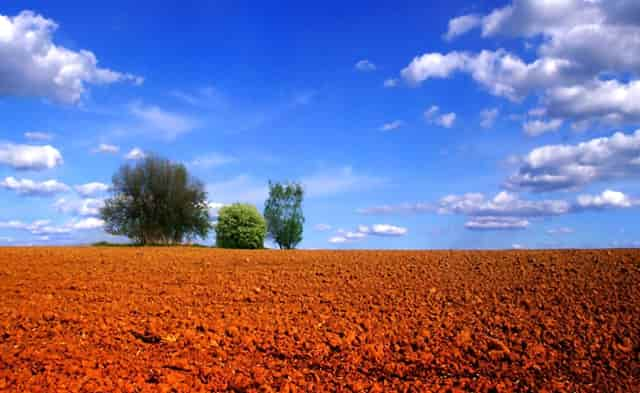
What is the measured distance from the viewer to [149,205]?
20828mm

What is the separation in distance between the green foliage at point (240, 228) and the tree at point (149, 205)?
8.50 feet

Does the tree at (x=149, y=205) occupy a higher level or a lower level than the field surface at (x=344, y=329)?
higher

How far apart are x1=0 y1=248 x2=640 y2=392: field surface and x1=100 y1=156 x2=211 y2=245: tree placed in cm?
1197

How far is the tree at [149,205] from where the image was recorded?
20.9 meters

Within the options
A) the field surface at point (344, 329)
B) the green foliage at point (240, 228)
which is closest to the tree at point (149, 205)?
the green foliage at point (240, 228)

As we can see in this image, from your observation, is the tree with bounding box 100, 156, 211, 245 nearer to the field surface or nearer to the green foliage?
the green foliage

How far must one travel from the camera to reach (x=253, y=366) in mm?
5523

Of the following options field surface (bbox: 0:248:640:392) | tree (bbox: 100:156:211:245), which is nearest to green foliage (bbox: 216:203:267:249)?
tree (bbox: 100:156:211:245)

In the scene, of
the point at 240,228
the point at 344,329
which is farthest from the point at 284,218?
the point at 344,329

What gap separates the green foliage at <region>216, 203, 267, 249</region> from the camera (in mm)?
18984

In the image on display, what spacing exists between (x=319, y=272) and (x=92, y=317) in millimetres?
3627

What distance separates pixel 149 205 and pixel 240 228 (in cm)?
460

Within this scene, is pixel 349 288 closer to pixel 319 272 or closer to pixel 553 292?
pixel 319 272

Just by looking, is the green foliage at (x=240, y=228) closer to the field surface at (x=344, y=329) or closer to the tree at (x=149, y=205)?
the tree at (x=149, y=205)
